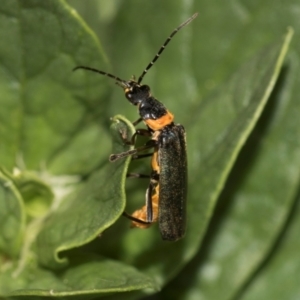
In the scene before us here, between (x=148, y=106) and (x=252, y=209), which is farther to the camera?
(x=252, y=209)

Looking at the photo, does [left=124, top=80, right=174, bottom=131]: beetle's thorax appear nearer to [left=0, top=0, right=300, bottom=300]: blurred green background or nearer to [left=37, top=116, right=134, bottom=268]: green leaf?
[left=0, top=0, right=300, bottom=300]: blurred green background

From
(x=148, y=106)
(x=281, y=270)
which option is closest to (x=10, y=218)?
(x=148, y=106)

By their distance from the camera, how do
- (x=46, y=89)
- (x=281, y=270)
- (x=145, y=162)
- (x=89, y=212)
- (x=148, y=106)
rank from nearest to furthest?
(x=89, y=212)
(x=46, y=89)
(x=145, y=162)
(x=148, y=106)
(x=281, y=270)

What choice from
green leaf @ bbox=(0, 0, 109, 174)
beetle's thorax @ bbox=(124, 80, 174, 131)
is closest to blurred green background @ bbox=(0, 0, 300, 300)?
green leaf @ bbox=(0, 0, 109, 174)

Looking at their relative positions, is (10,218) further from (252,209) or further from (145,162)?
(252,209)

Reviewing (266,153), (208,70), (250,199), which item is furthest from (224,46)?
(250,199)

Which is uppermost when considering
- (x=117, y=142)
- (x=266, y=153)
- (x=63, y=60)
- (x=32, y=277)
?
(x=266, y=153)

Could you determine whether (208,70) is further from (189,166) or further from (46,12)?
(46,12)

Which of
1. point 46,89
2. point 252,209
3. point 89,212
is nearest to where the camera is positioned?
point 89,212

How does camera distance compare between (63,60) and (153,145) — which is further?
(153,145)
